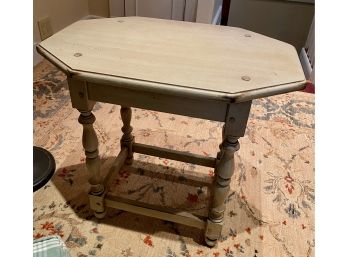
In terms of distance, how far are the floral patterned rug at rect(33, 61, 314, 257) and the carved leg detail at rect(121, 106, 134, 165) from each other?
0.24 ft

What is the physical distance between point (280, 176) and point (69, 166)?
988mm

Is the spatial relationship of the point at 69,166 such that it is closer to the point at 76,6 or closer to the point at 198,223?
the point at 198,223

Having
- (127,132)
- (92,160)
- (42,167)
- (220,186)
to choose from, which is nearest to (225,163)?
(220,186)

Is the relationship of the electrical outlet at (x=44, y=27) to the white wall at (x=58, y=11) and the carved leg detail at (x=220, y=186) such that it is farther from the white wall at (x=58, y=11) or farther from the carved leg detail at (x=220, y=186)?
the carved leg detail at (x=220, y=186)

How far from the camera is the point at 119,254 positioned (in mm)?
1068

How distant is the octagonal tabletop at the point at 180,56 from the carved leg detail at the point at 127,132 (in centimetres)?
37

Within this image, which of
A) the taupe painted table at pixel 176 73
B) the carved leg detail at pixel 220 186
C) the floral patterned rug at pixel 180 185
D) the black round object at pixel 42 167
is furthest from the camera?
the black round object at pixel 42 167

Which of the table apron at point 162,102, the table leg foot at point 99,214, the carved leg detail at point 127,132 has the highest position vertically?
the table apron at point 162,102

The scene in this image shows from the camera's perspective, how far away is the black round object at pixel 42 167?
51.1 inches

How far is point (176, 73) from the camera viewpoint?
0.79m

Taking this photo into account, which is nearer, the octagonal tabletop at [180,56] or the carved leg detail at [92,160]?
the octagonal tabletop at [180,56]

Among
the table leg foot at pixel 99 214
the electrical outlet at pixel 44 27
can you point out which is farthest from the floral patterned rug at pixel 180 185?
the electrical outlet at pixel 44 27

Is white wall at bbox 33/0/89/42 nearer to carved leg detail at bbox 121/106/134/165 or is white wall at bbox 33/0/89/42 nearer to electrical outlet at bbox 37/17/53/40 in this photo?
electrical outlet at bbox 37/17/53/40

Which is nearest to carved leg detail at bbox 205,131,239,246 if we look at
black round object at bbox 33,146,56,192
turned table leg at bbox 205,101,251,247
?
turned table leg at bbox 205,101,251,247
